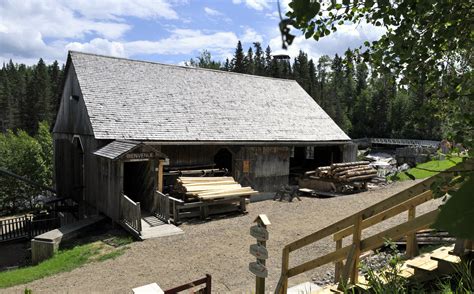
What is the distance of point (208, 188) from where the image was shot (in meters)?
16.1

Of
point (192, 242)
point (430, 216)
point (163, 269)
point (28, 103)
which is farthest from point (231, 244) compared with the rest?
point (28, 103)

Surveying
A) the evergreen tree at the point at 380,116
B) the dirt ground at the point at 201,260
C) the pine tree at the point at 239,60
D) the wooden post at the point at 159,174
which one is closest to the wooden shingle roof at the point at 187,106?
the wooden post at the point at 159,174

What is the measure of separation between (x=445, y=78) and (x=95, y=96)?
656 inches

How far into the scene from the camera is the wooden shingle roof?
1678 centimetres

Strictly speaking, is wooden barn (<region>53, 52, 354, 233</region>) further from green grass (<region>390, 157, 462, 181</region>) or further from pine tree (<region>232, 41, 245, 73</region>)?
pine tree (<region>232, 41, 245, 73</region>)

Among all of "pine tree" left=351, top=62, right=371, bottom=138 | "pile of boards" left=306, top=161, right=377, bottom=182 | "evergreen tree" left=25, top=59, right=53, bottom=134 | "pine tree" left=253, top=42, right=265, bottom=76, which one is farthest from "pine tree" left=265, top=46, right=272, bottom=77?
"pile of boards" left=306, top=161, right=377, bottom=182

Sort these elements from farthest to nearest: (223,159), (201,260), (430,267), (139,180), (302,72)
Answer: (302,72), (223,159), (139,180), (201,260), (430,267)

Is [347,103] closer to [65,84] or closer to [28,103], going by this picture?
[28,103]

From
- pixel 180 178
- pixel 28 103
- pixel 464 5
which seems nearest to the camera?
pixel 464 5

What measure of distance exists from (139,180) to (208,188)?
10.8ft

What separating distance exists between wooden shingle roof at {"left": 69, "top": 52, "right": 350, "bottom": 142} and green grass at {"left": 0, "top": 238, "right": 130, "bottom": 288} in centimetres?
493

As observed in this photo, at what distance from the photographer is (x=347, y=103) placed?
96688mm

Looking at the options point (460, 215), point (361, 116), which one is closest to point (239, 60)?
point (361, 116)

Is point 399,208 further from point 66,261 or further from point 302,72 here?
point 302,72
